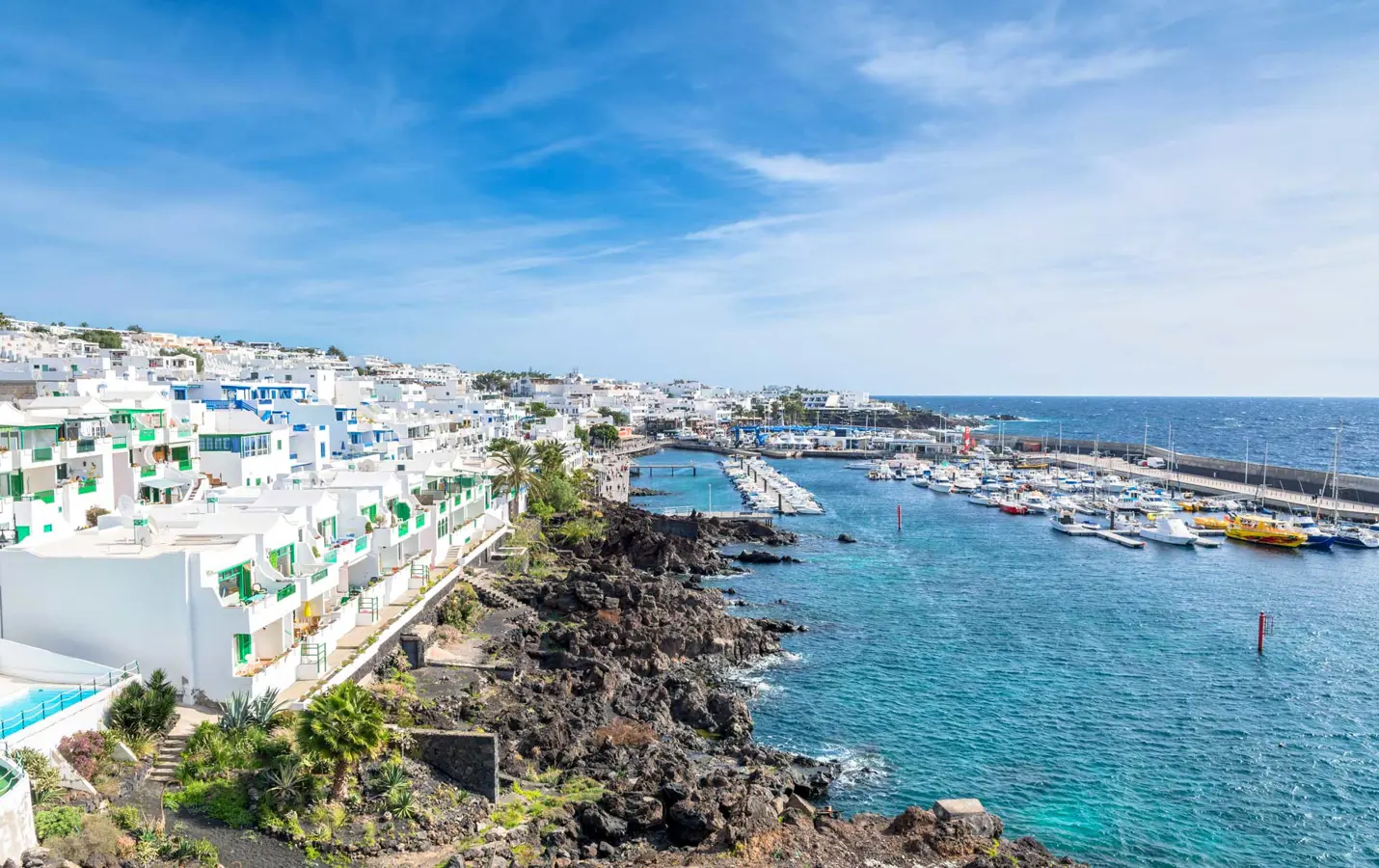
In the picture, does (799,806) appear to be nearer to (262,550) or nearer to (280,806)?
(280,806)

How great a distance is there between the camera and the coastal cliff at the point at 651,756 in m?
23.0

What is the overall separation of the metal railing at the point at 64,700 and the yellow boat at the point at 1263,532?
81431 mm

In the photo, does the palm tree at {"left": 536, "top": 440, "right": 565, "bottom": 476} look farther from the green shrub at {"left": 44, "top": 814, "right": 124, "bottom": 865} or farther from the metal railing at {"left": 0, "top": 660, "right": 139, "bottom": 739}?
the green shrub at {"left": 44, "top": 814, "right": 124, "bottom": 865}

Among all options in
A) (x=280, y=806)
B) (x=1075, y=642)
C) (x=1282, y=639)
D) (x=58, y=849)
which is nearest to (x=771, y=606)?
(x=1075, y=642)

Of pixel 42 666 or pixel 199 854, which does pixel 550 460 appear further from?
pixel 199 854

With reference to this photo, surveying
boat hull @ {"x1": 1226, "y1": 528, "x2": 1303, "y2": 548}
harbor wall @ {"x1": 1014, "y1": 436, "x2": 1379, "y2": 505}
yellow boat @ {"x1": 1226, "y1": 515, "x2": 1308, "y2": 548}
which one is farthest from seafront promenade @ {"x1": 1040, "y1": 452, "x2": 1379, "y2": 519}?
boat hull @ {"x1": 1226, "y1": 528, "x2": 1303, "y2": 548}

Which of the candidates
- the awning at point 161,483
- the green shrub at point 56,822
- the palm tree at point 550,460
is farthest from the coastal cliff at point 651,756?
the palm tree at point 550,460

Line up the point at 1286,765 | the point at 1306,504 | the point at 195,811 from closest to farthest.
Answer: the point at 195,811
the point at 1286,765
the point at 1306,504

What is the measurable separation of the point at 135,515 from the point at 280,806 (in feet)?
37.9

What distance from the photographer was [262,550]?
27906mm

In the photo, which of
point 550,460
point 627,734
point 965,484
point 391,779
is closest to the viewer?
point 391,779

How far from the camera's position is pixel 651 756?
2841 cm

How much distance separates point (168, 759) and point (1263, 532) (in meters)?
81.5

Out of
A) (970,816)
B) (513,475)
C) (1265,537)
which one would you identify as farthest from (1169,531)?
(970,816)
